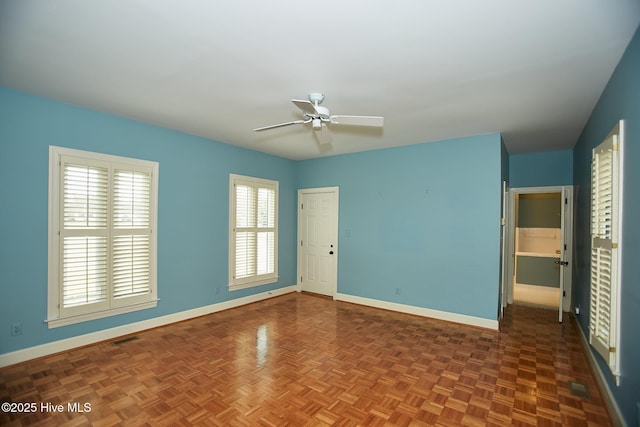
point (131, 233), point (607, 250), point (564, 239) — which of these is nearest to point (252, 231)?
point (131, 233)

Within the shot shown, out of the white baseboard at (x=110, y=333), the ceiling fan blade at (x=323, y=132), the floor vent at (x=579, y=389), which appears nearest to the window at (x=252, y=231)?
the white baseboard at (x=110, y=333)

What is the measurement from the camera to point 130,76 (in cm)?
267

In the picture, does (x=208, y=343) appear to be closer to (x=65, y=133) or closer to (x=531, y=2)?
(x=65, y=133)

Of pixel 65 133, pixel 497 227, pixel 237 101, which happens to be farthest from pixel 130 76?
pixel 497 227

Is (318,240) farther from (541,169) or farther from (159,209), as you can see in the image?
(541,169)

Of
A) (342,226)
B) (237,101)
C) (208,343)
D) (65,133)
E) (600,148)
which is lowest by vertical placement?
(208,343)

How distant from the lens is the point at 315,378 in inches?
112

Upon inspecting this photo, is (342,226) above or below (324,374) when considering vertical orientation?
above

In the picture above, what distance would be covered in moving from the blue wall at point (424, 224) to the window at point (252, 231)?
125cm

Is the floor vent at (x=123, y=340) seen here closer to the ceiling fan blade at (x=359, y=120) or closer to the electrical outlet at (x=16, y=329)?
the electrical outlet at (x=16, y=329)

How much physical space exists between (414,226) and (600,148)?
258 centimetres

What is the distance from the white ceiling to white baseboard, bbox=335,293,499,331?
273cm

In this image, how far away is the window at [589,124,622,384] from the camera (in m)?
2.21

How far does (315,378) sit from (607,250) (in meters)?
2.65
